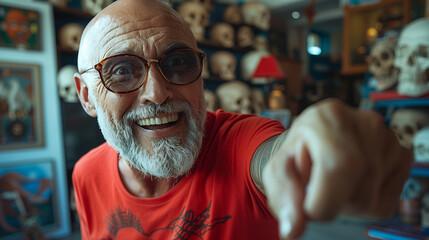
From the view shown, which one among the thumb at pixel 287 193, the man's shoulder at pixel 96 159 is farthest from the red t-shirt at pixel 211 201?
the thumb at pixel 287 193

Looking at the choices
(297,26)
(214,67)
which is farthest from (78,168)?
(297,26)

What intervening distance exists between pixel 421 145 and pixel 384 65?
1.02 meters

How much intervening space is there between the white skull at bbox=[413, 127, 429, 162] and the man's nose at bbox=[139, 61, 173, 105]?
2.90m

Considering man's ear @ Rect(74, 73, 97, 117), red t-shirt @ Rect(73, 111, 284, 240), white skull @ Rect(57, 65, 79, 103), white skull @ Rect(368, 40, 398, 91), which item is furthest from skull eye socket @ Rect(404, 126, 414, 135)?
white skull @ Rect(57, 65, 79, 103)

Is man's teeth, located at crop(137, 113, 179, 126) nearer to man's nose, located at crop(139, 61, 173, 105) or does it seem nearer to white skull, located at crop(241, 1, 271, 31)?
man's nose, located at crop(139, 61, 173, 105)

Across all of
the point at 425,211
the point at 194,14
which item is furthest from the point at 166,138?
the point at 194,14

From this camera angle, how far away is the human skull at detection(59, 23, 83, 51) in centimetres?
343

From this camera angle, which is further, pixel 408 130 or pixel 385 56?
pixel 385 56

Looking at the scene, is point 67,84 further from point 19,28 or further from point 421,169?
point 421,169

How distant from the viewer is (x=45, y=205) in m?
3.21

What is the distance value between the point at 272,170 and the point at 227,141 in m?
0.59

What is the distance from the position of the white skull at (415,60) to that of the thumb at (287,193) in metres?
3.04

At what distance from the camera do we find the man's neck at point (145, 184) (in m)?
1.17

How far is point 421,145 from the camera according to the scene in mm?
2889
